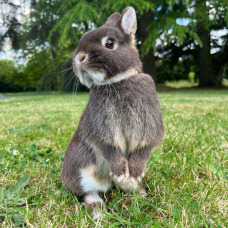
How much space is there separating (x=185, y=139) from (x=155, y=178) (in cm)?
112

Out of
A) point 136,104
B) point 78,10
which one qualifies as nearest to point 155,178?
point 136,104

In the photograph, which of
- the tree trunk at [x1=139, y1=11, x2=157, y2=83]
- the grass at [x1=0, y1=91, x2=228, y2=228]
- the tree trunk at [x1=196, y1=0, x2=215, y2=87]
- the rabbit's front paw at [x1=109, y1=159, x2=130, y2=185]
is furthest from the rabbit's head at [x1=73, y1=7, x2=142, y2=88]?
the tree trunk at [x1=196, y1=0, x2=215, y2=87]

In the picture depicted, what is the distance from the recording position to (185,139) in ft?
9.82

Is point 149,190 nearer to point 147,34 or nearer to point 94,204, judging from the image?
point 94,204

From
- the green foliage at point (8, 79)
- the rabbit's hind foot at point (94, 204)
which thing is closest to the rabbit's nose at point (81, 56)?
the rabbit's hind foot at point (94, 204)

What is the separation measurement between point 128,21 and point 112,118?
785 mm

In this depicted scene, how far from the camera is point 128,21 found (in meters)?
1.84

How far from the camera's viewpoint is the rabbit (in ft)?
5.24

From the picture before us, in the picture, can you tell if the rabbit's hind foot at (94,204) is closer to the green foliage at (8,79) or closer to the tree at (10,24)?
the tree at (10,24)

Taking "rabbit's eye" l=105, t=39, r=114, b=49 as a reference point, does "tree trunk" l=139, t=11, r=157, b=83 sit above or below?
above

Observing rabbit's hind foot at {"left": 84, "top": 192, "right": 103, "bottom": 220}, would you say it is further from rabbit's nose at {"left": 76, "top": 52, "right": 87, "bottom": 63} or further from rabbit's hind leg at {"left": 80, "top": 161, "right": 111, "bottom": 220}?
rabbit's nose at {"left": 76, "top": 52, "right": 87, "bottom": 63}

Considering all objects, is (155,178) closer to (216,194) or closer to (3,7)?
(216,194)

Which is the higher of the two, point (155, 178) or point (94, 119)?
point (94, 119)

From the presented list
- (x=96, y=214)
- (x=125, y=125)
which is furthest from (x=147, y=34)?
(x=96, y=214)
